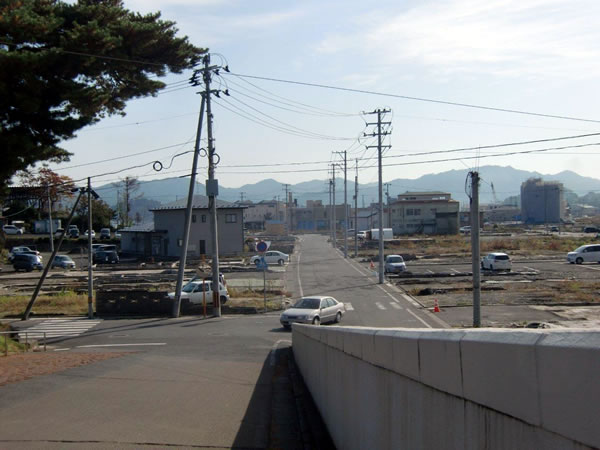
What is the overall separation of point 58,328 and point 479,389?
27.0 metres

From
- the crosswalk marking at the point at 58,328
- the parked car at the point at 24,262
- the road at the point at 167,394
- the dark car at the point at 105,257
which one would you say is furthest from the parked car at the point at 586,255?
the parked car at the point at 24,262

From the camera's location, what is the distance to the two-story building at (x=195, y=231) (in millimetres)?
66938

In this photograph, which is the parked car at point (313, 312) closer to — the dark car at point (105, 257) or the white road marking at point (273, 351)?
the white road marking at point (273, 351)

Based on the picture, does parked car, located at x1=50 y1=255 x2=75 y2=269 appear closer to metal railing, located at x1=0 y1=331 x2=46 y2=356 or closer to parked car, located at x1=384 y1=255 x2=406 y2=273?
parked car, located at x1=384 y1=255 x2=406 y2=273

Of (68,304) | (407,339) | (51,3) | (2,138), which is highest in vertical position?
(51,3)

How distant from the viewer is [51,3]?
1612 centimetres

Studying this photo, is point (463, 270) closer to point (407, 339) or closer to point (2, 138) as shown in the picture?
point (2, 138)

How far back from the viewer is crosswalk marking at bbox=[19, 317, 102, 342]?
24828 mm

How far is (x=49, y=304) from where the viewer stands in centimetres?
3416

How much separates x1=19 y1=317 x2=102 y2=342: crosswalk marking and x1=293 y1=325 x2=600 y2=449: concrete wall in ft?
69.3

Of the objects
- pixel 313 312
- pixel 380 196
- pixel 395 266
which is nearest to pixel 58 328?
pixel 313 312

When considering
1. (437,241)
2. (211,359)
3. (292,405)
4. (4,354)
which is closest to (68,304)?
(4,354)

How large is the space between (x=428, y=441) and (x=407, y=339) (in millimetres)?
746

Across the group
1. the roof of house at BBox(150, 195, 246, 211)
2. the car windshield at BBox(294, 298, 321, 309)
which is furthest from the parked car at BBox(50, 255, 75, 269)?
the car windshield at BBox(294, 298, 321, 309)
